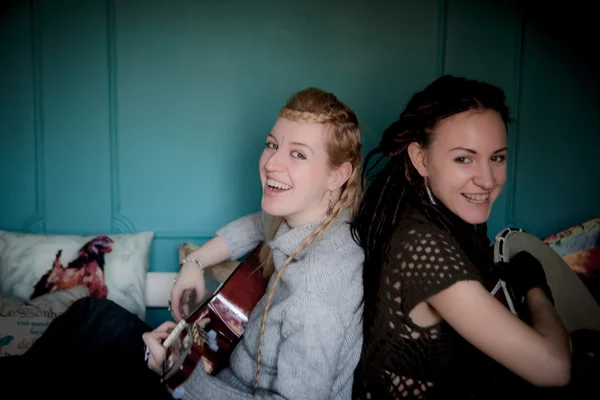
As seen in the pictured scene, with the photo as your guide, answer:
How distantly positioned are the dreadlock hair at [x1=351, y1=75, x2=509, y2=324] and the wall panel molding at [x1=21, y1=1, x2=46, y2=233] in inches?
79.2

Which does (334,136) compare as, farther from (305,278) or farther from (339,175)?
(305,278)

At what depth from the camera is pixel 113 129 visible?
2.37 m

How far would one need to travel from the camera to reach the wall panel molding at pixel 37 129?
233 centimetres

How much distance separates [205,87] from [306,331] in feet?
5.61

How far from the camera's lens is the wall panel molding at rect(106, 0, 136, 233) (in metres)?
2.32

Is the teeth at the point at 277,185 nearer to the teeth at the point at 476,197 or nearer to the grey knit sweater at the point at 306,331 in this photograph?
the grey knit sweater at the point at 306,331

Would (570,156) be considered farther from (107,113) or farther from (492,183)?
(107,113)

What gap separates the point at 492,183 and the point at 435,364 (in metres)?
0.60

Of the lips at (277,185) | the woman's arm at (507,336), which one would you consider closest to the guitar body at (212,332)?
the lips at (277,185)

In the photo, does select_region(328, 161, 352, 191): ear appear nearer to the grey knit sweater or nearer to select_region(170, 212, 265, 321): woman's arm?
the grey knit sweater

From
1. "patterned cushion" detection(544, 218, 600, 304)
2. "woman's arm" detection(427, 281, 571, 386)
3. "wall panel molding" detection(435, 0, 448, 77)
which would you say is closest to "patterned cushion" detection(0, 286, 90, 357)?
"woman's arm" detection(427, 281, 571, 386)

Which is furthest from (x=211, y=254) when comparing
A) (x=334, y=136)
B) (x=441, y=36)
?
(x=441, y=36)

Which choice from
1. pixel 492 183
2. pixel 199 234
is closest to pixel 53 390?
pixel 199 234

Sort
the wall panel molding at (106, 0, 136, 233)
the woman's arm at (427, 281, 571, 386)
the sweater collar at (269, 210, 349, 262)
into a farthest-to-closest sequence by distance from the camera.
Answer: the wall panel molding at (106, 0, 136, 233)
the sweater collar at (269, 210, 349, 262)
the woman's arm at (427, 281, 571, 386)
